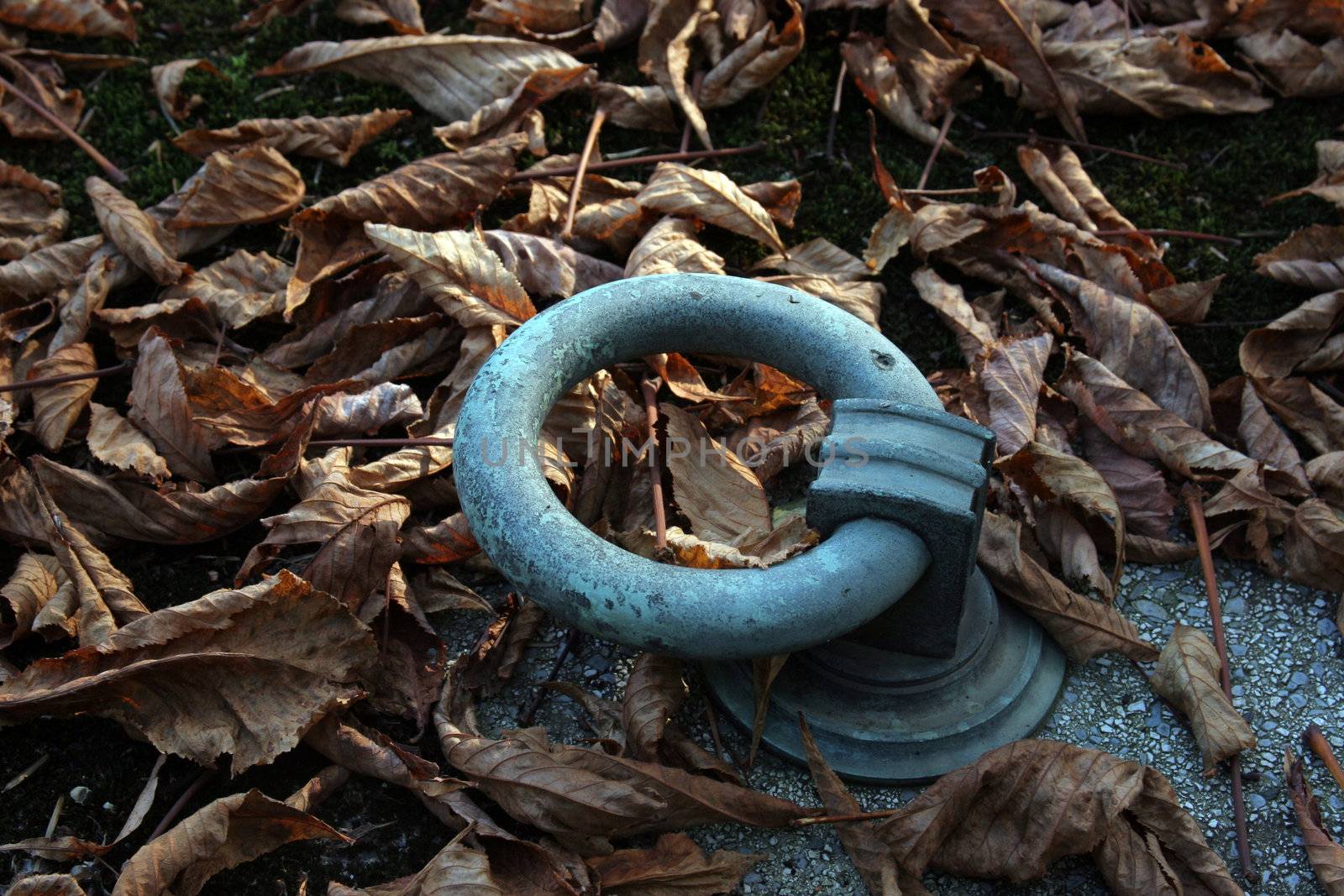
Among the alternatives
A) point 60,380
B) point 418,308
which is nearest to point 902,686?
point 418,308

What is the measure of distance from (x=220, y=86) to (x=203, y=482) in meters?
1.46

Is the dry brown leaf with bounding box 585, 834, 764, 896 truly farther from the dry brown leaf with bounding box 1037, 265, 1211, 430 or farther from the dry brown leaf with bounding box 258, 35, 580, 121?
the dry brown leaf with bounding box 258, 35, 580, 121

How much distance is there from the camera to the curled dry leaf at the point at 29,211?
3068mm

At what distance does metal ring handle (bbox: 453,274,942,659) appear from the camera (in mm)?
1868

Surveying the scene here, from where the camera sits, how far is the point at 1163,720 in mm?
2242

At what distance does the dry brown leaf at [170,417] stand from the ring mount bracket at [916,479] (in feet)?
4.51

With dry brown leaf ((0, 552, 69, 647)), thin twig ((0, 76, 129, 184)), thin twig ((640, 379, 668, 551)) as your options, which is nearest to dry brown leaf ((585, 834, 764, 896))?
thin twig ((640, 379, 668, 551))

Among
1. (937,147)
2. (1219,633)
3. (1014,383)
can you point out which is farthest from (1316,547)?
(937,147)

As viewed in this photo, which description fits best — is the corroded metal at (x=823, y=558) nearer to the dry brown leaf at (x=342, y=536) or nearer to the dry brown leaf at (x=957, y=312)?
the dry brown leaf at (x=342, y=536)

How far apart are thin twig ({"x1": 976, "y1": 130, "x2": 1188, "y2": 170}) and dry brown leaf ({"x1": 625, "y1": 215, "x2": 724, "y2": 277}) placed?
100 cm

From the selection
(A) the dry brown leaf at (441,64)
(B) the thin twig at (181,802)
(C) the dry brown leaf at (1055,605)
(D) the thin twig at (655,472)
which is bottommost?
(B) the thin twig at (181,802)

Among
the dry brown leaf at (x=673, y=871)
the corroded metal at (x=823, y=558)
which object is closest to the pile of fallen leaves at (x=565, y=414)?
the dry brown leaf at (x=673, y=871)

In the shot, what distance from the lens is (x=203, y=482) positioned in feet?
8.54

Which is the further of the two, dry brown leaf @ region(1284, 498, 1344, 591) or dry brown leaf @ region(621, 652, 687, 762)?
dry brown leaf @ region(1284, 498, 1344, 591)
